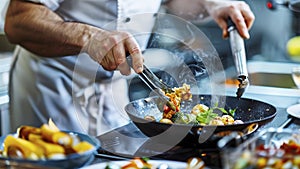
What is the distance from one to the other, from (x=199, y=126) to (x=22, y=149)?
41cm

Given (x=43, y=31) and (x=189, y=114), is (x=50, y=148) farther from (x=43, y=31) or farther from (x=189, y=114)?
(x=43, y=31)

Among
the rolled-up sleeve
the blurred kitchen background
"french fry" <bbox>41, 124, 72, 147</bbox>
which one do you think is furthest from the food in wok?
the blurred kitchen background

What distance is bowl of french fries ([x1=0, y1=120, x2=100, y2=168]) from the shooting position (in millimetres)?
931

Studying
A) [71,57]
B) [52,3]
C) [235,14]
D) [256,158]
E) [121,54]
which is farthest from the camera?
[71,57]

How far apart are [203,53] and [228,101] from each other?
5.9 inches

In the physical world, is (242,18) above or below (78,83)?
above

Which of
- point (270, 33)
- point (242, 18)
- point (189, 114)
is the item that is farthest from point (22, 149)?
point (270, 33)

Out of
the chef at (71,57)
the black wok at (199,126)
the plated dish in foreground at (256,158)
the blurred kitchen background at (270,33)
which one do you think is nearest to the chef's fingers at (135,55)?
the black wok at (199,126)

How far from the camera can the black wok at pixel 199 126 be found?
121 cm

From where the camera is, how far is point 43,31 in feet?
5.44

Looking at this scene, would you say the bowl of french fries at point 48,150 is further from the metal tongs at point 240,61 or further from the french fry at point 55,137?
the metal tongs at point 240,61

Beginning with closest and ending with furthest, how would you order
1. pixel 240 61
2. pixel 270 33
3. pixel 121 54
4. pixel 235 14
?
pixel 121 54, pixel 240 61, pixel 235 14, pixel 270 33

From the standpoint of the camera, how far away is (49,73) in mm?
1948

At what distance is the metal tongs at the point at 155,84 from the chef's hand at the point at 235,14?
1.01 ft
